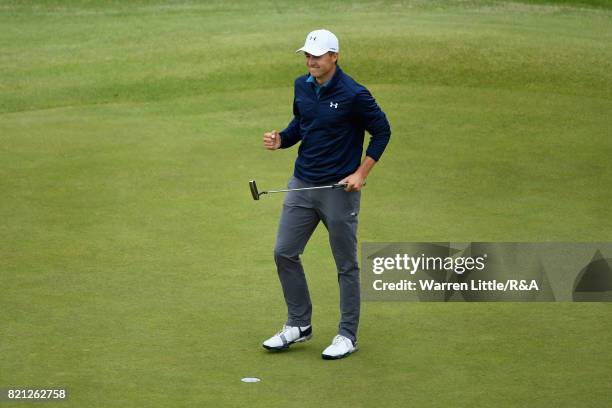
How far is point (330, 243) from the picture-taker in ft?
24.7

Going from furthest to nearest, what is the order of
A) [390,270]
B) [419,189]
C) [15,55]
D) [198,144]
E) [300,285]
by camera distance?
[15,55], [198,144], [419,189], [390,270], [300,285]

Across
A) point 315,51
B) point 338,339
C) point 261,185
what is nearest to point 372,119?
point 315,51

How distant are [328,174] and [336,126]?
1.01 feet

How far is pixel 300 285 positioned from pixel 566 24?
13.1m

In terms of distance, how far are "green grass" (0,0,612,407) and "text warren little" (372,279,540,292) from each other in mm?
292

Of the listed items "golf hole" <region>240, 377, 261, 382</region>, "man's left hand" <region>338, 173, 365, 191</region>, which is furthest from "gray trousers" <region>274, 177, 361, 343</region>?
"golf hole" <region>240, 377, 261, 382</region>

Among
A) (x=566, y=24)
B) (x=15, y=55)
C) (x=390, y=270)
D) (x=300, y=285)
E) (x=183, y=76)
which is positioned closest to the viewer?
(x=300, y=285)

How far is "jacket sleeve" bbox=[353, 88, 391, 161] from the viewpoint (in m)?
7.31

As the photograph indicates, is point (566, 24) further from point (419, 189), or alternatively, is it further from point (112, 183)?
point (112, 183)

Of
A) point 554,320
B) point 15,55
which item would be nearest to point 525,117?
point 554,320

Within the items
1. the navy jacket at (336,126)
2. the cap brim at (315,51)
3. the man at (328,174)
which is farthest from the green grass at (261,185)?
the cap brim at (315,51)

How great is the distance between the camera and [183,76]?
1636 centimetres

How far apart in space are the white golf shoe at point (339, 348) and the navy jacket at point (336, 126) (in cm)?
100

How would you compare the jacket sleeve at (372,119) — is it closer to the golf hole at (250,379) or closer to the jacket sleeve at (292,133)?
the jacket sleeve at (292,133)
